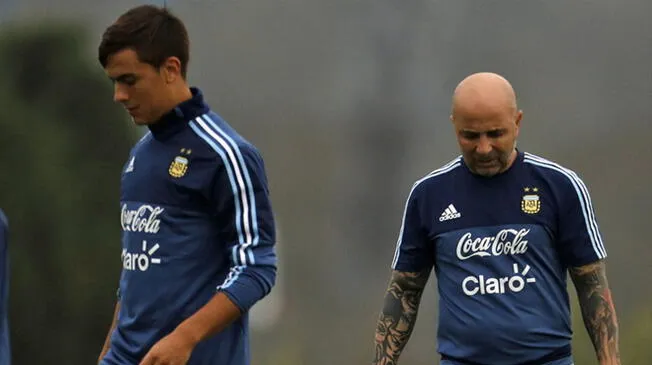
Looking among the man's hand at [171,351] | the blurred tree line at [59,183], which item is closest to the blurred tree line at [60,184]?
the blurred tree line at [59,183]

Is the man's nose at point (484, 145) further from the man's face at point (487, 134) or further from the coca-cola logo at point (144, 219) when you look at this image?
the coca-cola logo at point (144, 219)

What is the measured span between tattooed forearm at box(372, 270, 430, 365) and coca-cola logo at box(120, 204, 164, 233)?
948 mm

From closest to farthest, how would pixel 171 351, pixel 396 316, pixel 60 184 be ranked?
pixel 171 351
pixel 396 316
pixel 60 184

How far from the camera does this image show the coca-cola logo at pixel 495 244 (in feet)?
11.6

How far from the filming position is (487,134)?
3.51 m

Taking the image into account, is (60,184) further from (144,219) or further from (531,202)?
(531,202)

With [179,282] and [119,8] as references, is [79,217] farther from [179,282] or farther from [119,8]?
[179,282]

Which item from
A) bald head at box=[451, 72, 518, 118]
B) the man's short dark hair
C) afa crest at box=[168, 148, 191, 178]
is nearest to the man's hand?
afa crest at box=[168, 148, 191, 178]

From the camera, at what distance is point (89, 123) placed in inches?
233

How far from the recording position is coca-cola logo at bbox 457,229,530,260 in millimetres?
3551

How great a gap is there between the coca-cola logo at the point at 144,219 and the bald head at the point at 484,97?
916 mm

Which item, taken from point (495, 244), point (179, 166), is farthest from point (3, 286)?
point (495, 244)

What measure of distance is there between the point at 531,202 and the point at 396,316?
0.60 meters

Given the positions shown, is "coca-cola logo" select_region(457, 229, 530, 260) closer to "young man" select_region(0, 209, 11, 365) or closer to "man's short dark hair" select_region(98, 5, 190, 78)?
"man's short dark hair" select_region(98, 5, 190, 78)
